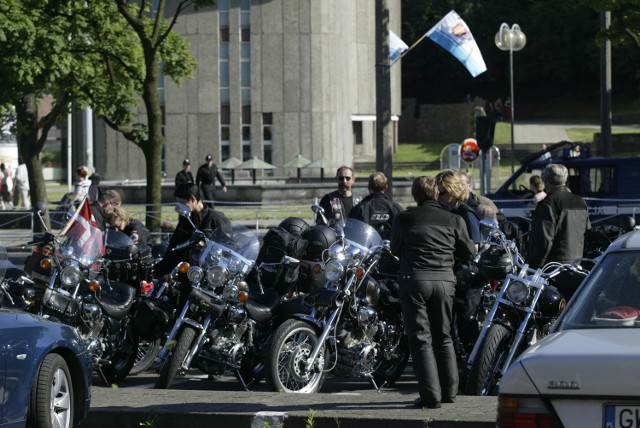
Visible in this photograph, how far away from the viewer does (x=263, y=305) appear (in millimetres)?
10594

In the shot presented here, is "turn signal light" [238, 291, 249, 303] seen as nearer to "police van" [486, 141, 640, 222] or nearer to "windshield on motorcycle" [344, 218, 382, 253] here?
"windshield on motorcycle" [344, 218, 382, 253]

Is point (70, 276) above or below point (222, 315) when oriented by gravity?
above

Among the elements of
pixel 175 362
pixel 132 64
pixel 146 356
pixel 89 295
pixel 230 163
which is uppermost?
pixel 132 64

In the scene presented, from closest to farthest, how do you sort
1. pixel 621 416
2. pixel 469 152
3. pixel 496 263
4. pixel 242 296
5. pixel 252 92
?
pixel 621 416
pixel 496 263
pixel 242 296
pixel 469 152
pixel 252 92

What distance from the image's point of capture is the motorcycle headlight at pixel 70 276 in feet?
35.1

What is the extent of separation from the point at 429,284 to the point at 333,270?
69.9 inches

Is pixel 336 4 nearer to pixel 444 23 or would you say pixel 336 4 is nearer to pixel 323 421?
pixel 444 23

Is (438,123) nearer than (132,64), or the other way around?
(132,64)

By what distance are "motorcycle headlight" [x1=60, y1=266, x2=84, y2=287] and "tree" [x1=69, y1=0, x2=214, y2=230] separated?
13.0 metres

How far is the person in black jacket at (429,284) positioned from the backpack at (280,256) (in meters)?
2.26

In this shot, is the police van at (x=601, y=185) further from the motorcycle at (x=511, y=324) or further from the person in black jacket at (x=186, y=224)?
the motorcycle at (x=511, y=324)

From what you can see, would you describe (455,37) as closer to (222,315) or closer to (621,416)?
(222,315)

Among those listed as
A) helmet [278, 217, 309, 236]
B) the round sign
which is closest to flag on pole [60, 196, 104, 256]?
helmet [278, 217, 309, 236]

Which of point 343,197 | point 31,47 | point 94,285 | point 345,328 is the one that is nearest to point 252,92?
point 31,47
